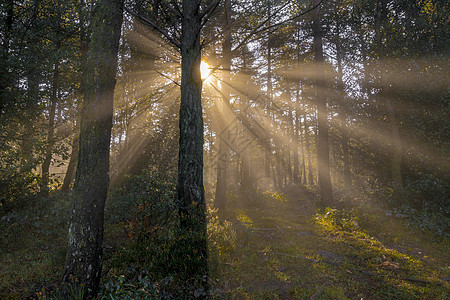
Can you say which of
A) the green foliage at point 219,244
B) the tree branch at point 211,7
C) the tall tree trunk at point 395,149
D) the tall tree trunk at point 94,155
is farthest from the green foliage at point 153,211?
the tall tree trunk at point 395,149

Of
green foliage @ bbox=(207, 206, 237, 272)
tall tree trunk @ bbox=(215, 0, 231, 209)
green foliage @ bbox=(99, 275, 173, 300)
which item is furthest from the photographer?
tall tree trunk @ bbox=(215, 0, 231, 209)

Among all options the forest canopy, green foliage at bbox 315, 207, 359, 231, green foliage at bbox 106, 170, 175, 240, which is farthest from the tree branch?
green foliage at bbox 315, 207, 359, 231

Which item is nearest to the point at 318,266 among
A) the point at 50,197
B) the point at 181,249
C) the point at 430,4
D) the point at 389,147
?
the point at 181,249

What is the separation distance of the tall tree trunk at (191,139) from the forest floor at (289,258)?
Result: 734mm

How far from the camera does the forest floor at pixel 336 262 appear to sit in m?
4.23

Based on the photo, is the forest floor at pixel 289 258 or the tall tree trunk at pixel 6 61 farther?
the tall tree trunk at pixel 6 61

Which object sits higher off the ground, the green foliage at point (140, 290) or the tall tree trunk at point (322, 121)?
the tall tree trunk at point (322, 121)

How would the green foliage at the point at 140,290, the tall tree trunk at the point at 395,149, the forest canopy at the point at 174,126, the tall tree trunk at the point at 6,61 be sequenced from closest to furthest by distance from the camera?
the green foliage at the point at 140,290
the forest canopy at the point at 174,126
the tall tree trunk at the point at 6,61
the tall tree trunk at the point at 395,149

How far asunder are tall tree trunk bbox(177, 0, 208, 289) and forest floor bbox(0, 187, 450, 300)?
734 mm

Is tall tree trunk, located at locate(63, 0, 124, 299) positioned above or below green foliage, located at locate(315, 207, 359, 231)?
above

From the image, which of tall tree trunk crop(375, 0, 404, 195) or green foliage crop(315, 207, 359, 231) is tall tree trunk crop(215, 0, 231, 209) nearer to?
green foliage crop(315, 207, 359, 231)

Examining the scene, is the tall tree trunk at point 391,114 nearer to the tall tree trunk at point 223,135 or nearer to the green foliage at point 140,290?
the tall tree trunk at point 223,135

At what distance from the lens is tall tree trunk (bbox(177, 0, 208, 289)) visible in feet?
16.8

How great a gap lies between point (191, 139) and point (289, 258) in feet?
12.1
